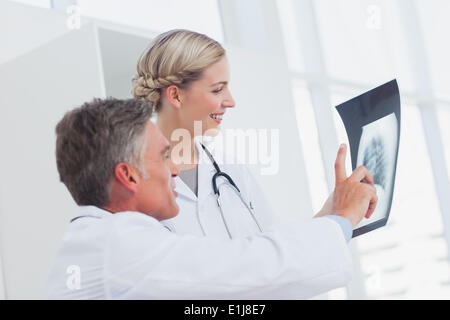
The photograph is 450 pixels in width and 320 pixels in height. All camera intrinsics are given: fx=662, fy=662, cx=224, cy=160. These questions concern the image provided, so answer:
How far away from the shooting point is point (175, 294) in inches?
35.7

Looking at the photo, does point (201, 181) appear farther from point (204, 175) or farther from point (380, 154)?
point (380, 154)

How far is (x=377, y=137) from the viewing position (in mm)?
1380

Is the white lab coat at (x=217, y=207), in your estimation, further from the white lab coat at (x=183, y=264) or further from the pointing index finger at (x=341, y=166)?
the white lab coat at (x=183, y=264)

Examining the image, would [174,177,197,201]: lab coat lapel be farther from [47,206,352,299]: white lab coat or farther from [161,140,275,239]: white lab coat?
[47,206,352,299]: white lab coat

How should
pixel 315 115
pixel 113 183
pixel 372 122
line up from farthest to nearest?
pixel 315 115
pixel 372 122
pixel 113 183

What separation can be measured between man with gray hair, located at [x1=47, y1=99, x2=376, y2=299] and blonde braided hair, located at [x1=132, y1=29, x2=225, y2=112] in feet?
1.86

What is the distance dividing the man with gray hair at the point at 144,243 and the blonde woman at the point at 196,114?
1.67 ft

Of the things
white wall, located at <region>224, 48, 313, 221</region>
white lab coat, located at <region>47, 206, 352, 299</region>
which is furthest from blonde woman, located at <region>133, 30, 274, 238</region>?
white wall, located at <region>224, 48, 313, 221</region>

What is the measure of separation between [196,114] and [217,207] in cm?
25

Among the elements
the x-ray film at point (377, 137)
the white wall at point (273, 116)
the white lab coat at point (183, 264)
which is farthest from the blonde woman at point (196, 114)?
the white wall at point (273, 116)

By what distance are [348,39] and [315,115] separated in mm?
558
